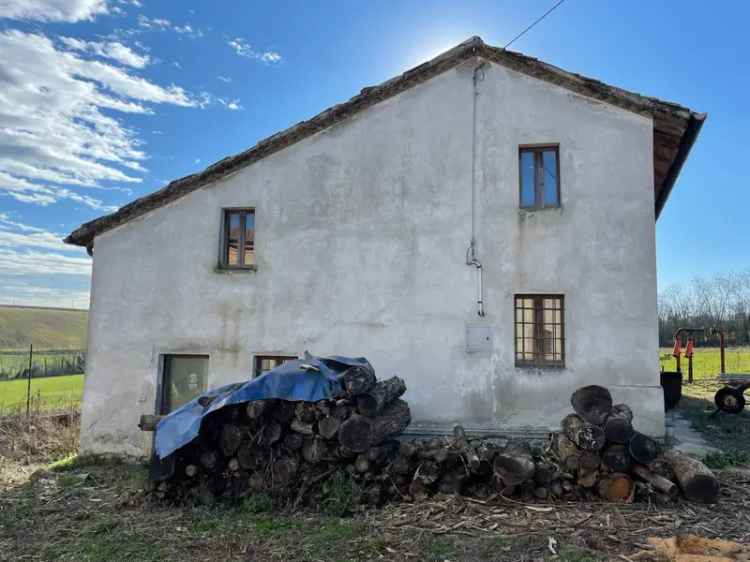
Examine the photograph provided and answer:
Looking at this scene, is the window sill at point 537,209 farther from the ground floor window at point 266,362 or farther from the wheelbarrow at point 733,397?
the wheelbarrow at point 733,397

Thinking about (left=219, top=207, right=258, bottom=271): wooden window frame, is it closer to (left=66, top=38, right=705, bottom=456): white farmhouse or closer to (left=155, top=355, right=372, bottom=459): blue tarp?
(left=66, top=38, right=705, bottom=456): white farmhouse

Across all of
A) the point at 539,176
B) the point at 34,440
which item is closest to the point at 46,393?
the point at 34,440

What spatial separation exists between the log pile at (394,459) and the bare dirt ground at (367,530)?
232 millimetres

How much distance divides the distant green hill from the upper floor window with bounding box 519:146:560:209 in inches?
1619

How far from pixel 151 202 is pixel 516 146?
7376 mm

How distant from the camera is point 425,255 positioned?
33.5 feet

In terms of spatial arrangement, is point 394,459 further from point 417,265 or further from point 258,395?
point 417,265

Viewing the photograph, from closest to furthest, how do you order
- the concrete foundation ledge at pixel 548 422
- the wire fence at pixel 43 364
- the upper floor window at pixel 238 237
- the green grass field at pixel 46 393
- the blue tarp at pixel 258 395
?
the blue tarp at pixel 258 395, the concrete foundation ledge at pixel 548 422, the upper floor window at pixel 238 237, the green grass field at pixel 46 393, the wire fence at pixel 43 364

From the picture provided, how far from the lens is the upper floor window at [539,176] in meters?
10.1

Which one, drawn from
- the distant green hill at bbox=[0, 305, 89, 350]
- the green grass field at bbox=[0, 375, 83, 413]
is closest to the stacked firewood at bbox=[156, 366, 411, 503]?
the green grass field at bbox=[0, 375, 83, 413]

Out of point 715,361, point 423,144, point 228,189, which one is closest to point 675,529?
point 423,144

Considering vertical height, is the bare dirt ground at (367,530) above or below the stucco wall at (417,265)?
below

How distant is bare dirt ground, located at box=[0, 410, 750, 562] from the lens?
5.54 metres

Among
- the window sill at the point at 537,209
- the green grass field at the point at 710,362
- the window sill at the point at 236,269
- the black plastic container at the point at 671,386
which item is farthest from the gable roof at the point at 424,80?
the green grass field at the point at 710,362
